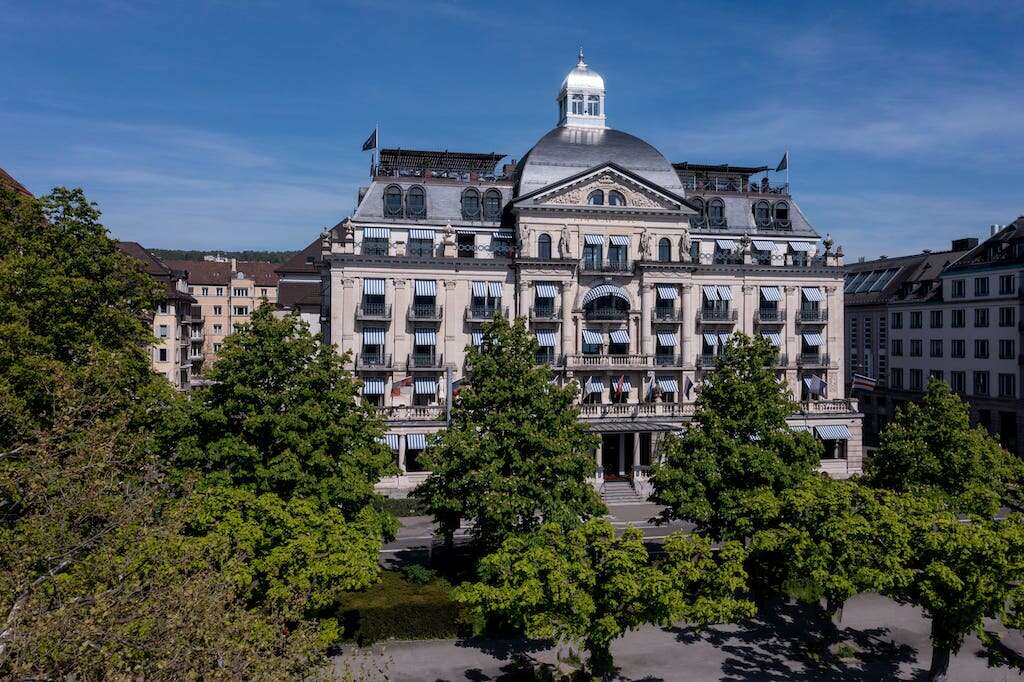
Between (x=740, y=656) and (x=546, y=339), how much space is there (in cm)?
3972

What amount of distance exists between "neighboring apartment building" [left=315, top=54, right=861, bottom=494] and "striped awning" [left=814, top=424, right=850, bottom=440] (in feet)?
0.71

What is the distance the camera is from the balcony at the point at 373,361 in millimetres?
69500

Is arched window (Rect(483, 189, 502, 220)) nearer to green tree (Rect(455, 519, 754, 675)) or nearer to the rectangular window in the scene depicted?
green tree (Rect(455, 519, 754, 675))

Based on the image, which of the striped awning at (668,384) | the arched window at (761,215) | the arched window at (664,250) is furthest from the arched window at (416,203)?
the arched window at (761,215)

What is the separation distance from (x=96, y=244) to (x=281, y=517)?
20761 mm

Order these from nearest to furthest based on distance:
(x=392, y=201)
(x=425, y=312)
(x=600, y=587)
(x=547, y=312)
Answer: (x=600, y=587), (x=425, y=312), (x=547, y=312), (x=392, y=201)

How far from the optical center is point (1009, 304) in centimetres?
8625

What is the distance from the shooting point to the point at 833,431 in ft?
246

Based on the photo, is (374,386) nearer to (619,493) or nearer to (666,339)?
(619,493)

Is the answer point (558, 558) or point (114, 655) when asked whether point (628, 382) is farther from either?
point (114, 655)

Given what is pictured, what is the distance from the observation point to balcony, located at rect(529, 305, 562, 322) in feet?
238

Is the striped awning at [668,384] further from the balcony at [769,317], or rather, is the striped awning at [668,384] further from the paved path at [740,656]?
the paved path at [740,656]

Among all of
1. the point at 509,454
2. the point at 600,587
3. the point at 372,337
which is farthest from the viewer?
the point at 372,337

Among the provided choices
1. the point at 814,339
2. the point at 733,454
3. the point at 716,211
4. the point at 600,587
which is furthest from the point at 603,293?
the point at 600,587
